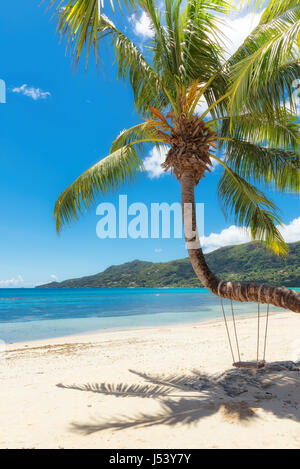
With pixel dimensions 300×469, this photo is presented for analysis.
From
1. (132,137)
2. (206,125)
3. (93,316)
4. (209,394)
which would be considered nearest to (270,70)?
(206,125)

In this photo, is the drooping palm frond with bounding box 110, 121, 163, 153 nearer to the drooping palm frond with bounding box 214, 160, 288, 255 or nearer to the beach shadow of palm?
the drooping palm frond with bounding box 214, 160, 288, 255

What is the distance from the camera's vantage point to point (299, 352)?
6582mm

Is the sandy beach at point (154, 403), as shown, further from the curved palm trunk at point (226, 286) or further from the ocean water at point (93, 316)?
the ocean water at point (93, 316)

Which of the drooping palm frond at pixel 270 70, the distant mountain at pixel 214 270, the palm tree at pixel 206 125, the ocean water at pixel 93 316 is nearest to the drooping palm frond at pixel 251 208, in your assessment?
the palm tree at pixel 206 125

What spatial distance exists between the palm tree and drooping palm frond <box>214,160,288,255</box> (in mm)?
18

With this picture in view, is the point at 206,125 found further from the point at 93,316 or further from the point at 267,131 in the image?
the point at 93,316

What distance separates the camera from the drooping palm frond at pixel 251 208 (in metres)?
5.46

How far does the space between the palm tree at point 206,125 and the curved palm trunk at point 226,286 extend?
0.04 ft

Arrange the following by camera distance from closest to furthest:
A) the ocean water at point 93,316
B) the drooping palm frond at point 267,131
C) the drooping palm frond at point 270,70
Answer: the drooping palm frond at point 270,70
the drooping palm frond at point 267,131
the ocean water at point 93,316

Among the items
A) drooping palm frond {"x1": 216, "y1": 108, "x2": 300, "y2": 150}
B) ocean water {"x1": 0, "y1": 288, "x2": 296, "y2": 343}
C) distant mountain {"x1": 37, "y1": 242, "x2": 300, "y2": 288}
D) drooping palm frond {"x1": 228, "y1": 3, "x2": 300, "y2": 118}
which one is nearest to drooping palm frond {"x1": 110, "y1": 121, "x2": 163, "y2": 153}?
drooping palm frond {"x1": 216, "y1": 108, "x2": 300, "y2": 150}
